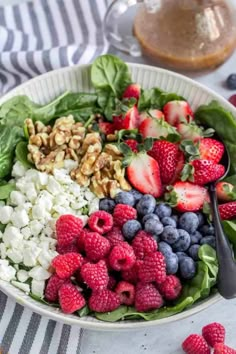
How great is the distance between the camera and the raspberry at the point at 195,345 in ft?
4.68

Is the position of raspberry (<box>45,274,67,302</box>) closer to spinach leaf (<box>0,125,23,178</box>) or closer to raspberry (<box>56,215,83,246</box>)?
raspberry (<box>56,215,83,246</box>)

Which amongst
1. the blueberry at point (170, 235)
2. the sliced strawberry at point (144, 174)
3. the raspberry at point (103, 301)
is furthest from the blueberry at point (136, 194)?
the raspberry at point (103, 301)

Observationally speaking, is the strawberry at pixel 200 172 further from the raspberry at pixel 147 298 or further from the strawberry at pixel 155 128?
the raspberry at pixel 147 298

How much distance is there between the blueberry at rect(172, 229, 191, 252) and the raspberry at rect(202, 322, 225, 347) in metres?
0.17

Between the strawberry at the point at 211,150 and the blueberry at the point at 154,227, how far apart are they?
0.21 metres

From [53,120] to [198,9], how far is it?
466 millimetres

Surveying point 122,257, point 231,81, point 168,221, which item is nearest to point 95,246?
point 122,257

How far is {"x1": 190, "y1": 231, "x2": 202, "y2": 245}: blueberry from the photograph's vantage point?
145 cm

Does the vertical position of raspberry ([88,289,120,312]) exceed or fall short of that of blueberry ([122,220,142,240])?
it falls short

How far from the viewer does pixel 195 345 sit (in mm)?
1431

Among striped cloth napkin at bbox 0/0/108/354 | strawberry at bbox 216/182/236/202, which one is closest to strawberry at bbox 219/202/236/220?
strawberry at bbox 216/182/236/202

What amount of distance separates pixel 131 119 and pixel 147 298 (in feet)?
1.45

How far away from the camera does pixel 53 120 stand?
1.69 metres

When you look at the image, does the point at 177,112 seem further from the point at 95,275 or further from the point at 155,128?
the point at 95,275
